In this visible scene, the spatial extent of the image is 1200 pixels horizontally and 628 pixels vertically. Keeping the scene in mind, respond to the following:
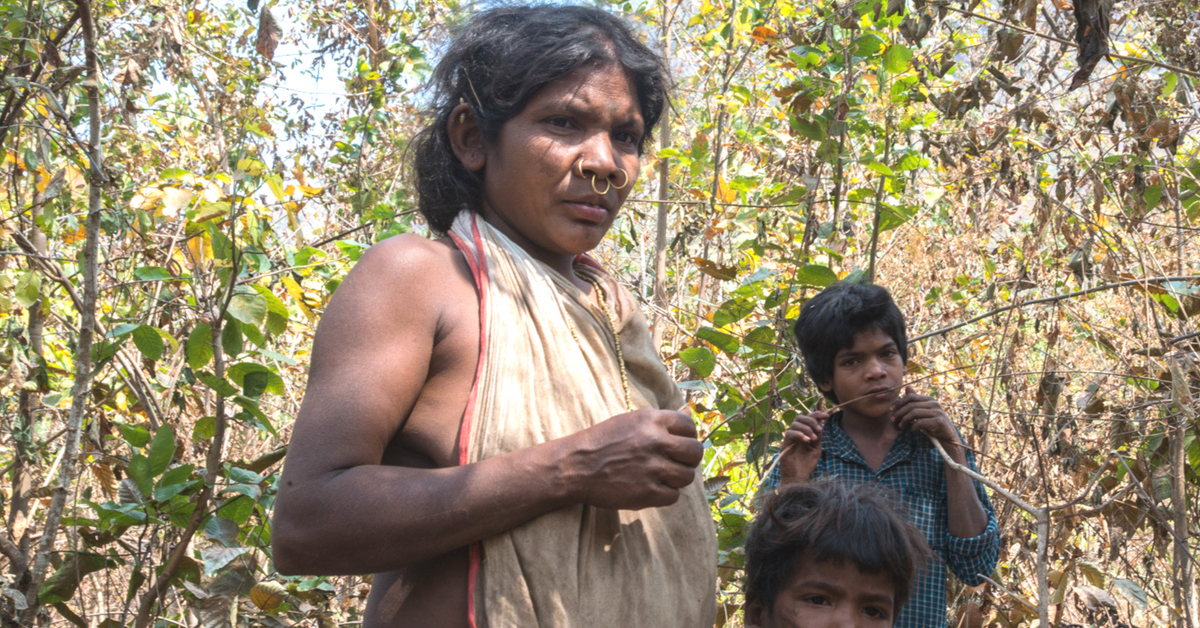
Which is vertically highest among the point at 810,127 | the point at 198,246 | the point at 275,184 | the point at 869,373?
the point at 810,127

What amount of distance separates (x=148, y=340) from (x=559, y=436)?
1.51 metres

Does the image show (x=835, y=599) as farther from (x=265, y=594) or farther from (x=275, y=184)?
(x=275, y=184)

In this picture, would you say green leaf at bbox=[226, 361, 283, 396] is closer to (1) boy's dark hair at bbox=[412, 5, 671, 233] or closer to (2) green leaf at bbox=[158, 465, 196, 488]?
(2) green leaf at bbox=[158, 465, 196, 488]

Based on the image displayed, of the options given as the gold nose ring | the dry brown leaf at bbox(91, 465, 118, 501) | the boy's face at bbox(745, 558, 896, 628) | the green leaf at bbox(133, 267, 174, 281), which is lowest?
the boy's face at bbox(745, 558, 896, 628)

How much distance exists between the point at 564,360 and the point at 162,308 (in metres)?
2.27

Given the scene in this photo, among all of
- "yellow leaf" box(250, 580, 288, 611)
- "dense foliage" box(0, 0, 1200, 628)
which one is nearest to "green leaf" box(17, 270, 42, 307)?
"dense foliage" box(0, 0, 1200, 628)

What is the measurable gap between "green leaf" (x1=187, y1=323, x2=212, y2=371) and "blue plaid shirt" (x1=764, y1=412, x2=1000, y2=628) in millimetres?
1481

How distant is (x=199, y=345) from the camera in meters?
2.33

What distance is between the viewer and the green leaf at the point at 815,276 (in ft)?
8.16

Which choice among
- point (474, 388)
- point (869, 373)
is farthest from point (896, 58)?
point (474, 388)

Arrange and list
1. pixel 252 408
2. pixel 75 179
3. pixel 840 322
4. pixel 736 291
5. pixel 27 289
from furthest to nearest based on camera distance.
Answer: pixel 75 179
pixel 736 291
pixel 27 289
pixel 840 322
pixel 252 408

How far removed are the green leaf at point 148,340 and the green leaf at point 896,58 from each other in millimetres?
2228

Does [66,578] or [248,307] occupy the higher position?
[248,307]

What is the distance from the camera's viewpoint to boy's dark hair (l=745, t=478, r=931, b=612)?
1.70 m
